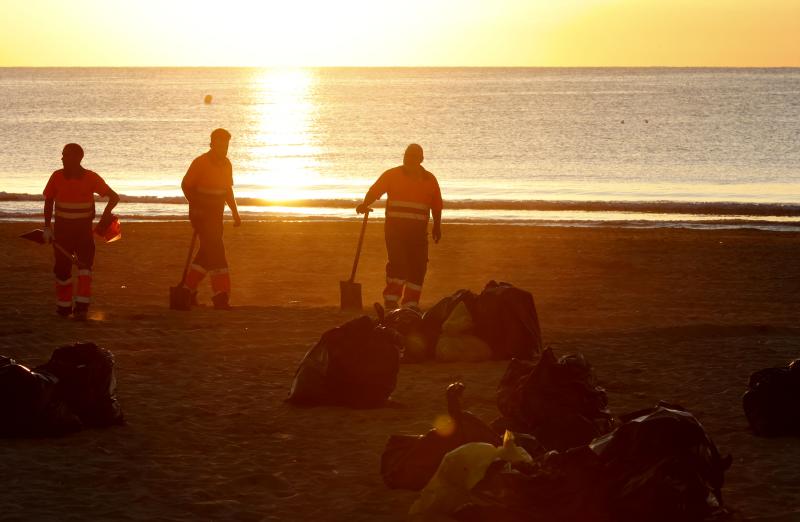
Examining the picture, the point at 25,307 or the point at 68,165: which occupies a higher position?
the point at 68,165

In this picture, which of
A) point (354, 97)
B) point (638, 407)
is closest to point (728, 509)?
point (638, 407)

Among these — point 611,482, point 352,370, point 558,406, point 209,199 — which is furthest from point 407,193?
point 611,482

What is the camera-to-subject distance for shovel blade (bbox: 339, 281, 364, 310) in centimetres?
1323

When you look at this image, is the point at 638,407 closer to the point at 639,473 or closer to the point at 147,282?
the point at 639,473

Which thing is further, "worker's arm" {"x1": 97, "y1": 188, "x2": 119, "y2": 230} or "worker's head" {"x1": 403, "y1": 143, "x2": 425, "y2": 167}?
"worker's head" {"x1": 403, "y1": 143, "x2": 425, "y2": 167}

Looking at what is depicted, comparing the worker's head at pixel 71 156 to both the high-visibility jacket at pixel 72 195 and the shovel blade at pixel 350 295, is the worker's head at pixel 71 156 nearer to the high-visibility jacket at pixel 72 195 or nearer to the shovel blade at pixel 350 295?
the high-visibility jacket at pixel 72 195

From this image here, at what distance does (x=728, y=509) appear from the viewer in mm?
6199

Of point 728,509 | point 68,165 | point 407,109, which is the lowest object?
point 728,509

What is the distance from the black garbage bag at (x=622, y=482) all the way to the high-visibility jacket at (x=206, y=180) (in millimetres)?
7448

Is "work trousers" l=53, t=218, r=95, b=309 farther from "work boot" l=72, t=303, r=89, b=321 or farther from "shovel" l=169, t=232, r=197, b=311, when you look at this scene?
"shovel" l=169, t=232, r=197, b=311

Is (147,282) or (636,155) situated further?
(636,155)

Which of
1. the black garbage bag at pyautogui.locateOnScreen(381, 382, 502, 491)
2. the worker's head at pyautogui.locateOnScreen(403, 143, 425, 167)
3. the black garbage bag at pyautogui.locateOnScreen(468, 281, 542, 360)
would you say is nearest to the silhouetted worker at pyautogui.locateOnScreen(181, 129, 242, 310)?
the worker's head at pyautogui.locateOnScreen(403, 143, 425, 167)

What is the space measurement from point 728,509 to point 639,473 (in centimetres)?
60

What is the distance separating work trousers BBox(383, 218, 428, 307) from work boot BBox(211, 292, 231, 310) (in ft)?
6.42
